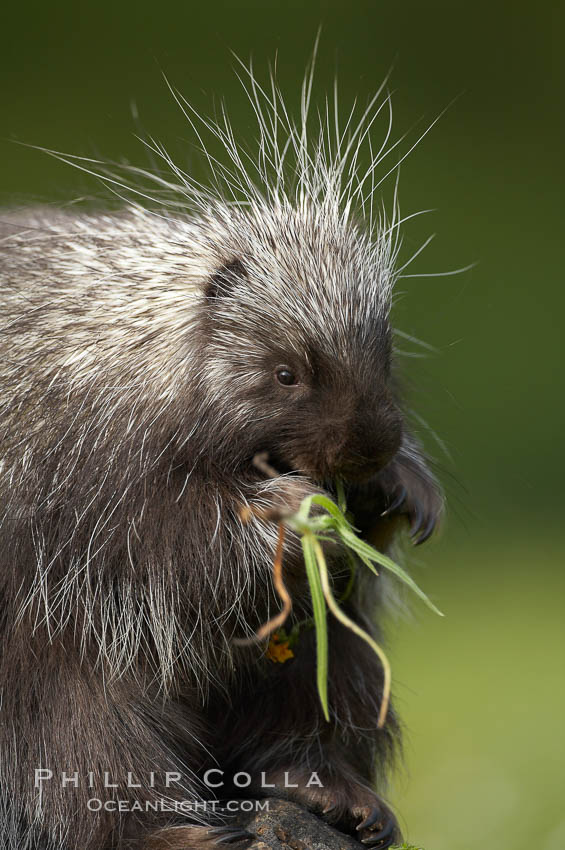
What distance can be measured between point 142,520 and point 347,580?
0.65m

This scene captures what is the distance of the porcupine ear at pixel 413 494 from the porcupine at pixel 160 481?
0.26m

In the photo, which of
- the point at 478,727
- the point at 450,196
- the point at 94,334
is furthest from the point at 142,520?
the point at 450,196

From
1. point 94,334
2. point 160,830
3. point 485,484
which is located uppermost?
point 94,334

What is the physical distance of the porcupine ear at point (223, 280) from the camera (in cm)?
264

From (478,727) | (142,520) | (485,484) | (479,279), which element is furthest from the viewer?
(479,279)

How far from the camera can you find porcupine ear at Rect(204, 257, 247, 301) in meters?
2.64

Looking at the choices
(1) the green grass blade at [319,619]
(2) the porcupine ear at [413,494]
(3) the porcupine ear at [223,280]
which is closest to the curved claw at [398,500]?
(2) the porcupine ear at [413,494]

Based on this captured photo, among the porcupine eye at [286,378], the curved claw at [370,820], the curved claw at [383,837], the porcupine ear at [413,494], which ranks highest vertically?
the porcupine eye at [286,378]

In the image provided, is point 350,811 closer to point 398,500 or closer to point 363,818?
point 363,818

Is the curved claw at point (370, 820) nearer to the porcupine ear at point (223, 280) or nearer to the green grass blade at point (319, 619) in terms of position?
the green grass blade at point (319, 619)

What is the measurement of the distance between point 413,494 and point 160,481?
709 mm

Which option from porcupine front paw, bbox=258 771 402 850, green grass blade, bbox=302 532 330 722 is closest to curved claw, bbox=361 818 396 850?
porcupine front paw, bbox=258 771 402 850

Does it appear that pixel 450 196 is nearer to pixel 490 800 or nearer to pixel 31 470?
pixel 490 800

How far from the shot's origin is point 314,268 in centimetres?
264
